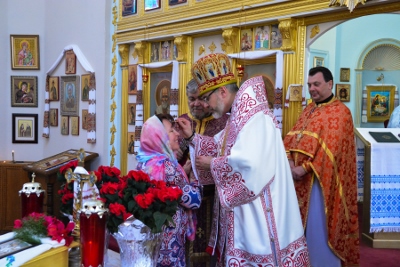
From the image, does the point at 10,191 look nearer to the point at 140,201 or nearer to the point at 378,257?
the point at 378,257

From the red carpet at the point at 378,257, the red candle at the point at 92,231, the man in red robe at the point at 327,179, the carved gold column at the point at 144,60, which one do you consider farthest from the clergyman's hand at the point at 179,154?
the carved gold column at the point at 144,60

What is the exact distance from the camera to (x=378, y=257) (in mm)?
4867

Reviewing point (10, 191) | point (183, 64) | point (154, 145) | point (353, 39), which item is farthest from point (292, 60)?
point (10, 191)

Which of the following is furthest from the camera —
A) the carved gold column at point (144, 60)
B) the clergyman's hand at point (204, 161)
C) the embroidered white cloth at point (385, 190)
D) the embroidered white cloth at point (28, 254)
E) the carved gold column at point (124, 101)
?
the carved gold column at point (124, 101)

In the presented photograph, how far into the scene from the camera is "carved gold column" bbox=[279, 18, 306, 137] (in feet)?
16.6

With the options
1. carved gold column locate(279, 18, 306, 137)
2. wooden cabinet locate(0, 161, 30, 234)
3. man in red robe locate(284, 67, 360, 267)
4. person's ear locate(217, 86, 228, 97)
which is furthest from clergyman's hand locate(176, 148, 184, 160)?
wooden cabinet locate(0, 161, 30, 234)

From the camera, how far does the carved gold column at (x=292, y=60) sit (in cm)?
507

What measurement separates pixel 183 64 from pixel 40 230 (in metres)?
4.81

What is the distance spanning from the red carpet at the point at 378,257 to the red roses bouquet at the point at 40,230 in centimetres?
343

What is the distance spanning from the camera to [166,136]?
9.78ft

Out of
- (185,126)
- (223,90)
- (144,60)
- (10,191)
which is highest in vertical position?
(144,60)

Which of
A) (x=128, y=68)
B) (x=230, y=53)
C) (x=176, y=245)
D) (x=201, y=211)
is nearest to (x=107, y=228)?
(x=176, y=245)

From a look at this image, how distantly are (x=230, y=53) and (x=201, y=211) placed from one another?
2.84 meters

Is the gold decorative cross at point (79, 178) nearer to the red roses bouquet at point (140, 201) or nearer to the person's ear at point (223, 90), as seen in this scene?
the red roses bouquet at point (140, 201)
